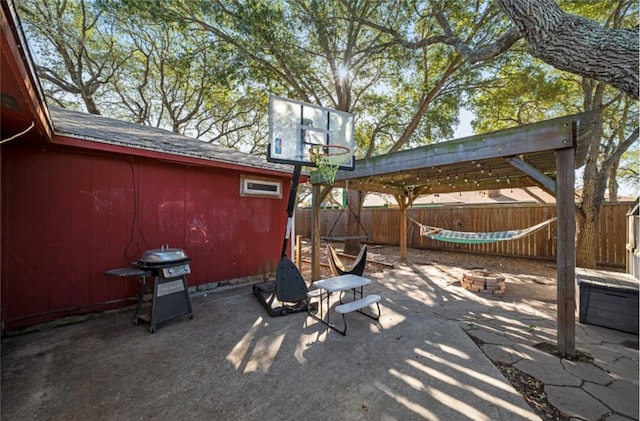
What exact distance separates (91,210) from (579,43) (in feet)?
16.6

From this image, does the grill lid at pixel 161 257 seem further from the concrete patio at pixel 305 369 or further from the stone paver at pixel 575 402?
the stone paver at pixel 575 402

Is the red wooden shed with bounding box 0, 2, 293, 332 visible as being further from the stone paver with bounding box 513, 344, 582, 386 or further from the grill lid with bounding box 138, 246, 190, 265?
the stone paver with bounding box 513, 344, 582, 386

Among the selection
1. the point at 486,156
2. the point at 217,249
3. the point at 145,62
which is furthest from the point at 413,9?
the point at 145,62

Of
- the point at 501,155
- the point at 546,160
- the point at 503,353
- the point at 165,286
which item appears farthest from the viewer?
the point at 546,160

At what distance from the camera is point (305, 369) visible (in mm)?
2104

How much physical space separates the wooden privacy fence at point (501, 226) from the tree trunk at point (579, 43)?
3.44m

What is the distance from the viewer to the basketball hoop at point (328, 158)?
3.55 m

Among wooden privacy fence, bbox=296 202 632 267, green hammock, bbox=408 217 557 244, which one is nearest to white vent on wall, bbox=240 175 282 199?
wooden privacy fence, bbox=296 202 632 267

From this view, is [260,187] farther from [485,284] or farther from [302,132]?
[485,284]

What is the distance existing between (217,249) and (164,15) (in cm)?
484

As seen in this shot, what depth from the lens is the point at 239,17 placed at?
5.10 m

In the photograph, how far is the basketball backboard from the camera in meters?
3.33

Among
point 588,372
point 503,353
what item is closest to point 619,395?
point 588,372

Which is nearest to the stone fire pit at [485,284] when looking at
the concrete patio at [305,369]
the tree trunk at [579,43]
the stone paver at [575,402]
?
the concrete patio at [305,369]
